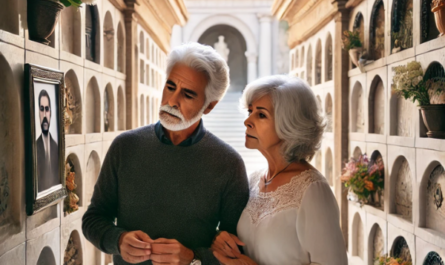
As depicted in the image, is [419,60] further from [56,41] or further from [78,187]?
[78,187]

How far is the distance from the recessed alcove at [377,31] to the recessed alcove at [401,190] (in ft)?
2.31

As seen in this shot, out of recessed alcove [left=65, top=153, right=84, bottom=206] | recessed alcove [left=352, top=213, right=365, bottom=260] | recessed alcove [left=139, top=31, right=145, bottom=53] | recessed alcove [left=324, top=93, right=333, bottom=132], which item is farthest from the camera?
recessed alcove [left=139, top=31, right=145, bottom=53]

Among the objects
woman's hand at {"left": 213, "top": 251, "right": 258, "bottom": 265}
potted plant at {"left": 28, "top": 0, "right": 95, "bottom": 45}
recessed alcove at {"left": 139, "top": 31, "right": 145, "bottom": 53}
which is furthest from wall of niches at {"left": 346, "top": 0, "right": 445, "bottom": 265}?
recessed alcove at {"left": 139, "top": 31, "right": 145, "bottom": 53}

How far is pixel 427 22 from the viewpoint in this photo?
2266 mm

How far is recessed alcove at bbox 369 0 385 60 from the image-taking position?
9.96 ft

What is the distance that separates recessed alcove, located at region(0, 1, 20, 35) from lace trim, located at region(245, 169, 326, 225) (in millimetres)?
993

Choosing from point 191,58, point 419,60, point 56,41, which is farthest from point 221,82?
point 419,60

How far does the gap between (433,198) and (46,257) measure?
1.75 meters

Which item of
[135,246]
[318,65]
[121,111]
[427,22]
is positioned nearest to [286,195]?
[135,246]

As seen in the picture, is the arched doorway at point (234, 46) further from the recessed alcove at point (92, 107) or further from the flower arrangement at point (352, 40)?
the recessed alcove at point (92, 107)

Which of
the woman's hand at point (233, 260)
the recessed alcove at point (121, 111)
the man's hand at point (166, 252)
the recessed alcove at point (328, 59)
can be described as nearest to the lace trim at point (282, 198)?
the woman's hand at point (233, 260)

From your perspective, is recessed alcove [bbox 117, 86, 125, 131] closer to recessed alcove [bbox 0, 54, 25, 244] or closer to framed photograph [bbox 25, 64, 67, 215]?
framed photograph [bbox 25, 64, 67, 215]

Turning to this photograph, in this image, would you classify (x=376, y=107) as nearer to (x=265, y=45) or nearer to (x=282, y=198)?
(x=282, y=198)

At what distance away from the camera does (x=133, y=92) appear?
12.6ft
